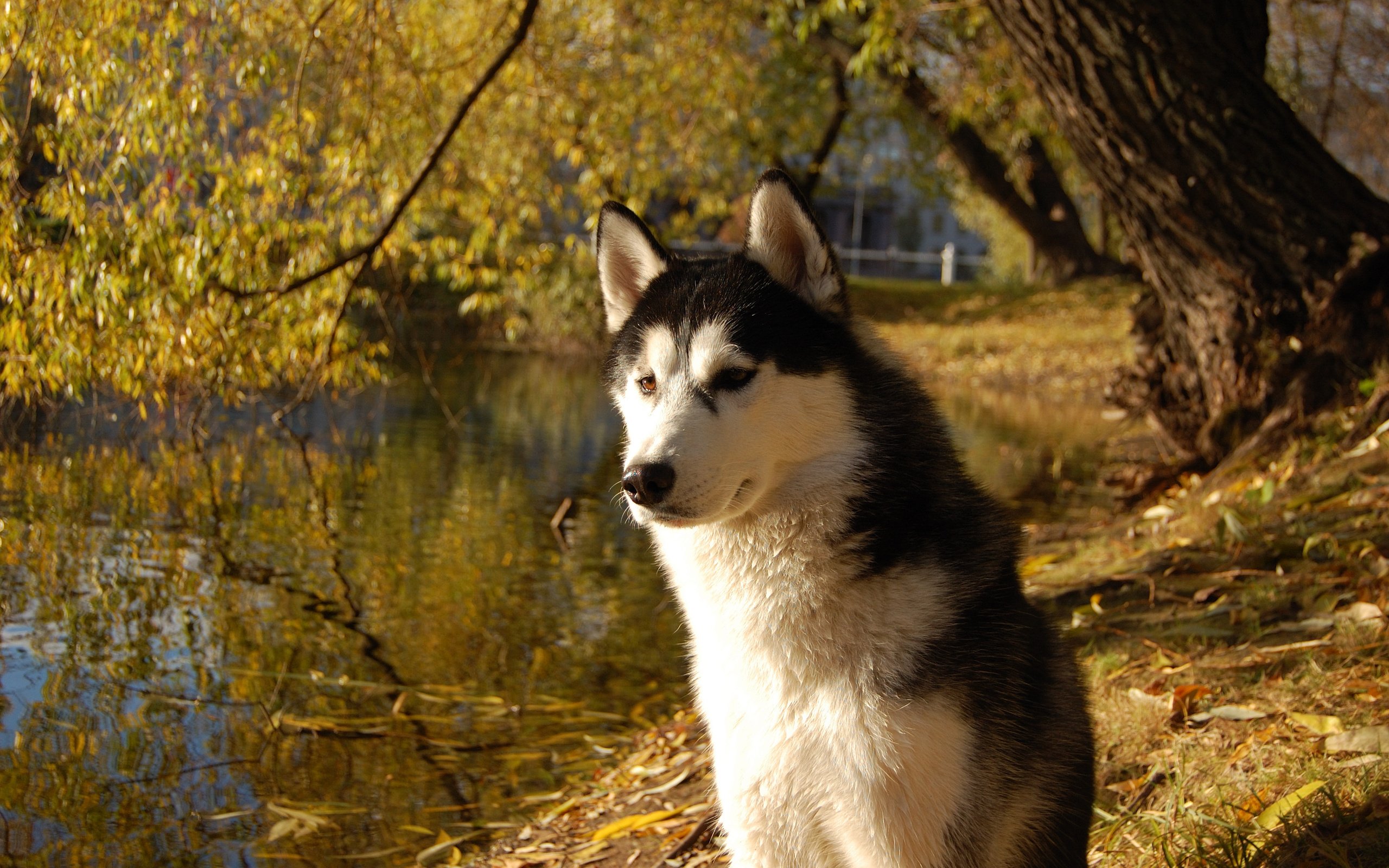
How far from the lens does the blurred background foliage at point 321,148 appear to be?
5.83 m

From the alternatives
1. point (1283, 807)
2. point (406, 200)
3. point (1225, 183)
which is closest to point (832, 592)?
point (1283, 807)

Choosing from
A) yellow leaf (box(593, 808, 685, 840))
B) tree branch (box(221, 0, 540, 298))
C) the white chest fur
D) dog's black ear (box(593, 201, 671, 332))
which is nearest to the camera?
the white chest fur

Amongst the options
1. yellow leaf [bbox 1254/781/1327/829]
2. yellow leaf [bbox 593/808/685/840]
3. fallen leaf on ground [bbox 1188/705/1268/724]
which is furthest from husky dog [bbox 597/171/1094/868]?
yellow leaf [bbox 593/808/685/840]

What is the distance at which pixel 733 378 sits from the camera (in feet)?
9.26

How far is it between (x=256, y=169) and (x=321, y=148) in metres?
1.67

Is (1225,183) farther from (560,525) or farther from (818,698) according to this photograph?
(560,525)

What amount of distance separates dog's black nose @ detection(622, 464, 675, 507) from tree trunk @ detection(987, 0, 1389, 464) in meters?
4.55

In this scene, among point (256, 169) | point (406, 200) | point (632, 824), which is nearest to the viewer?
point (632, 824)

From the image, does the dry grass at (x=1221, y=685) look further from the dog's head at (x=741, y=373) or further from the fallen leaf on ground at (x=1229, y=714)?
the dog's head at (x=741, y=373)

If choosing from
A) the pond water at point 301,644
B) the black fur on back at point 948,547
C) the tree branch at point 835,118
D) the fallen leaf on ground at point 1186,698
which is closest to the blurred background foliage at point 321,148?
the pond water at point 301,644

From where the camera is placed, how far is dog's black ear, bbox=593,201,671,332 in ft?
10.6

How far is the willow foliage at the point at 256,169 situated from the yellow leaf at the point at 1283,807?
5.60 m

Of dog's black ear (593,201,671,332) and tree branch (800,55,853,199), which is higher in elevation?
tree branch (800,55,853,199)

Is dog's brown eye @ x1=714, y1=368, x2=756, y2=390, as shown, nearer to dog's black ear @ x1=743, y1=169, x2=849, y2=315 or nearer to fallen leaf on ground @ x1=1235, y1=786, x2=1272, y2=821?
dog's black ear @ x1=743, y1=169, x2=849, y2=315
